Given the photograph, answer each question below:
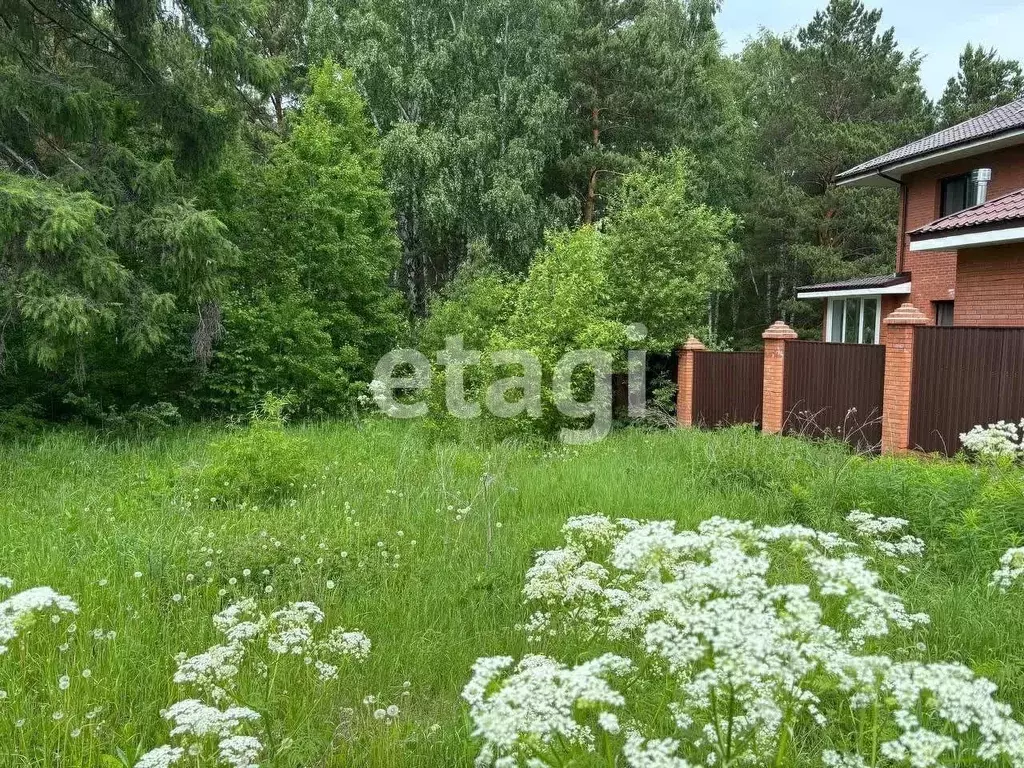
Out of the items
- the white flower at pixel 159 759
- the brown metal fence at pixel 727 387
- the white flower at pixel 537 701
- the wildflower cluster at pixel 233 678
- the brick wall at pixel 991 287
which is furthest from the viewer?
the brown metal fence at pixel 727 387

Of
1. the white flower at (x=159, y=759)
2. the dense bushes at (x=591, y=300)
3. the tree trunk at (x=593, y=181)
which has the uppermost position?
the tree trunk at (x=593, y=181)

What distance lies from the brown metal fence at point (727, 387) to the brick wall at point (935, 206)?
14.3ft

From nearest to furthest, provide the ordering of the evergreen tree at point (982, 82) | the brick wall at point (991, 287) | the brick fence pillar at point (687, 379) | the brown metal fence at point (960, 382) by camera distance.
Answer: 1. the brown metal fence at point (960, 382)
2. the brick wall at point (991, 287)
3. the brick fence pillar at point (687, 379)
4. the evergreen tree at point (982, 82)

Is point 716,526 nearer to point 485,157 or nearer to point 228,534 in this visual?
point 228,534

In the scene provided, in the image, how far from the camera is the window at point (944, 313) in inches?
571

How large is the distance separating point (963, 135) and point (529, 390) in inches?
413

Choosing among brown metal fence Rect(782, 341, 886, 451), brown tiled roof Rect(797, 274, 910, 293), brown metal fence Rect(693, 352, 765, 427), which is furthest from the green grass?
brown tiled roof Rect(797, 274, 910, 293)

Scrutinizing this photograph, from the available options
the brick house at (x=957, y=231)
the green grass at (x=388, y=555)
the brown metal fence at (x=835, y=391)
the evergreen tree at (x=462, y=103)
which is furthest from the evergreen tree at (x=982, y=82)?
the green grass at (x=388, y=555)

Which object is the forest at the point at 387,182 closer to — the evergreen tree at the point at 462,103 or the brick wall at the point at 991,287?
the evergreen tree at the point at 462,103

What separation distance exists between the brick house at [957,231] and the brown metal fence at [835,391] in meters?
0.64

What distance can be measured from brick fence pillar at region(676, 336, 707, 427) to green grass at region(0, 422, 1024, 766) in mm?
4340

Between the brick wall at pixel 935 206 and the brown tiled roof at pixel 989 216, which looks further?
the brick wall at pixel 935 206

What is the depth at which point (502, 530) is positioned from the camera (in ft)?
18.2

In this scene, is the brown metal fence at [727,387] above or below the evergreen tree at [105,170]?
below
